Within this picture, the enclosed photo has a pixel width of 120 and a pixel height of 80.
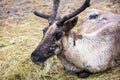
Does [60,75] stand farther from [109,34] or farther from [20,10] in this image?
[20,10]

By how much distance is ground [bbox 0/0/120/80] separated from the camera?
20.0 ft

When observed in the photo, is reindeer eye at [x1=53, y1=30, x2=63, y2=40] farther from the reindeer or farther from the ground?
the ground

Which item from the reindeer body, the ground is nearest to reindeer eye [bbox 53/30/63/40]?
the reindeer body

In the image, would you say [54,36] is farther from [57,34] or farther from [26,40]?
[26,40]

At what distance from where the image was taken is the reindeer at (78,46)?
5473mm

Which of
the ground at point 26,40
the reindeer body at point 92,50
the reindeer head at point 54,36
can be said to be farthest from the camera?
the ground at point 26,40

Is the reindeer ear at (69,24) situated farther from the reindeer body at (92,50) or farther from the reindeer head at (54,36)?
the reindeer body at (92,50)

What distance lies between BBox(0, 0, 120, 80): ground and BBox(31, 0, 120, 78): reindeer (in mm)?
183

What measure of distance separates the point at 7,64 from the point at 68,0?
11.2 ft

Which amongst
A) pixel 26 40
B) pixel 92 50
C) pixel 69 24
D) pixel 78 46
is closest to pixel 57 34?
pixel 69 24

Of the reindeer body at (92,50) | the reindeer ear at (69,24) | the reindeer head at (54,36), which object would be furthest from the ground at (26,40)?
the reindeer ear at (69,24)

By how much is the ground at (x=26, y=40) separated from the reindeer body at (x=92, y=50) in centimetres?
18

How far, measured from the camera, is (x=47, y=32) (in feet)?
18.1

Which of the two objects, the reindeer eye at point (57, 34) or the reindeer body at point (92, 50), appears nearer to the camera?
the reindeer eye at point (57, 34)
